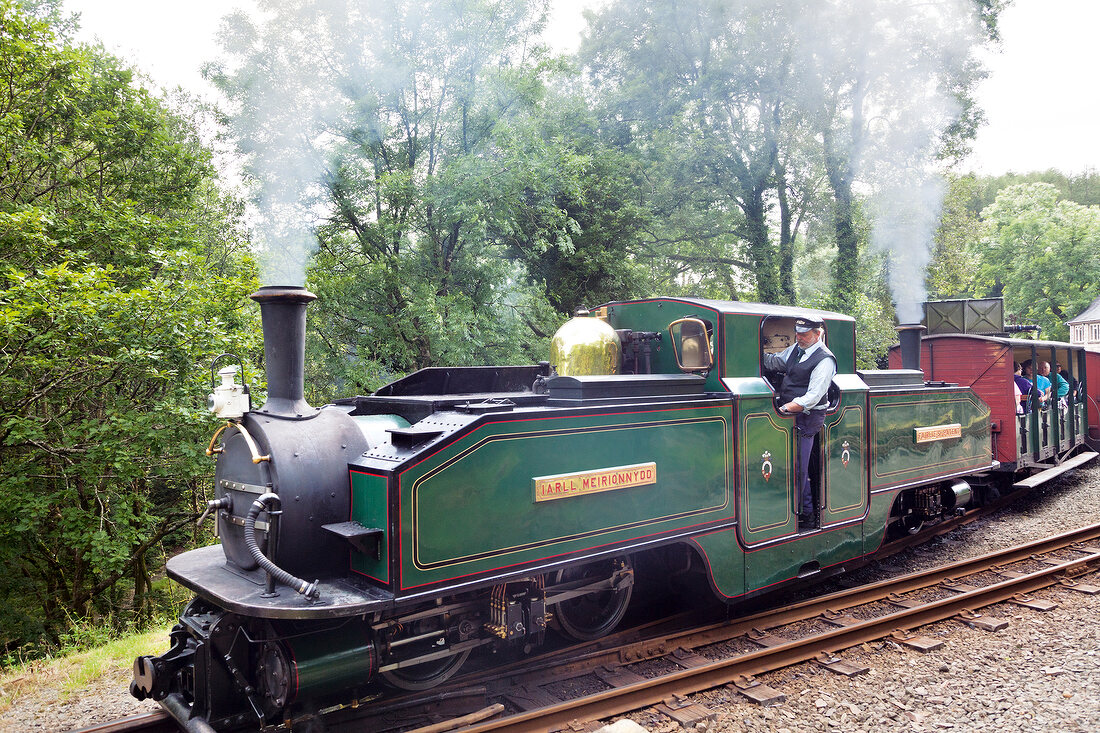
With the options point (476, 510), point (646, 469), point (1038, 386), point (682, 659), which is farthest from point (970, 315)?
point (476, 510)

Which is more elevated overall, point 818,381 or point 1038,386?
point 818,381

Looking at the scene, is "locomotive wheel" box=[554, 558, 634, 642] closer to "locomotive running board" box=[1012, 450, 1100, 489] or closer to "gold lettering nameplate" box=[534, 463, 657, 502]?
"gold lettering nameplate" box=[534, 463, 657, 502]

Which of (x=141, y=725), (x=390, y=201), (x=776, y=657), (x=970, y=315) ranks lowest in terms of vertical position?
(x=776, y=657)

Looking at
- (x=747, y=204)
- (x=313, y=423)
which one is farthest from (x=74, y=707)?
(x=747, y=204)

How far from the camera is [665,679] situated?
4.32m

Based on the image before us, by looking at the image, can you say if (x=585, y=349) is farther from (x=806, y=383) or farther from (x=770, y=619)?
(x=770, y=619)

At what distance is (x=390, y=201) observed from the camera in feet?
38.0

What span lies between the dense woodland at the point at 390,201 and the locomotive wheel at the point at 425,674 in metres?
5.16

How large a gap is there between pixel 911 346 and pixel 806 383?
5342 mm

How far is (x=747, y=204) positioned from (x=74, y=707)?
19080 mm

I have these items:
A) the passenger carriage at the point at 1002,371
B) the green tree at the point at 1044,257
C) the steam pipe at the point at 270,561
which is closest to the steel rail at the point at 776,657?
the steam pipe at the point at 270,561

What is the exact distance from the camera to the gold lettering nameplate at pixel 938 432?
23.2ft

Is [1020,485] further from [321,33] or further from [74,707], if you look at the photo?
[321,33]

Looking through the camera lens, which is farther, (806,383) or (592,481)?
(806,383)
